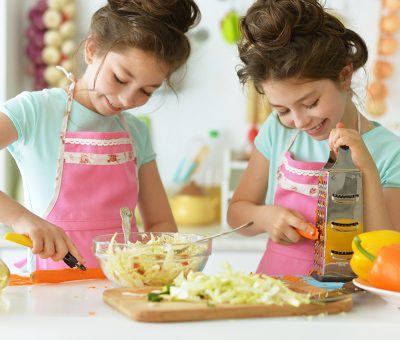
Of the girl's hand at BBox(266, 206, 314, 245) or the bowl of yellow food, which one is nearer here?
the bowl of yellow food

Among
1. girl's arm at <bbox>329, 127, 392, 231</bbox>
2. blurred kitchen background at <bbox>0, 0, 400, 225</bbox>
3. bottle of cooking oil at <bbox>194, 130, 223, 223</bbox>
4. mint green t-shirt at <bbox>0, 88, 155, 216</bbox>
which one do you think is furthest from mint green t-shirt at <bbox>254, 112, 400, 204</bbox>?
bottle of cooking oil at <bbox>194, 130, 223, 223</bbox>

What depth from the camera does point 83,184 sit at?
6.05ft

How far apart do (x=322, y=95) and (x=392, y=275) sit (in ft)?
1.77

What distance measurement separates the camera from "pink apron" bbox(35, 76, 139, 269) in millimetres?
1825

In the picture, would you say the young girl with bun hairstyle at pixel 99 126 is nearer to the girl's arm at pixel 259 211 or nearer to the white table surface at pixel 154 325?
the girl's arm at pixel 259 211

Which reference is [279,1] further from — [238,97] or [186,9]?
[238,97]

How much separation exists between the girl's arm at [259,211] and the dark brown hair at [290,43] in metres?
0.29

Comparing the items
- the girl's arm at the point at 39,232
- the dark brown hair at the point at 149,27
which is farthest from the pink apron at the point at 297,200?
the girl's arm at the point at 39,232

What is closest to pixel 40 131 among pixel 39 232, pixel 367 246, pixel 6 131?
pixel 6 131

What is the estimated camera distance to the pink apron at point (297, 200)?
6.01 feet

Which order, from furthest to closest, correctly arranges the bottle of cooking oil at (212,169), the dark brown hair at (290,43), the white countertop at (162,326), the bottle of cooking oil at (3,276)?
the bottle of cooking oil at (212,169), the dark brown hair at (290,43), the bottle of cooking oil at (3,276), the white countertop at (162,326)

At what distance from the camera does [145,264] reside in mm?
1297

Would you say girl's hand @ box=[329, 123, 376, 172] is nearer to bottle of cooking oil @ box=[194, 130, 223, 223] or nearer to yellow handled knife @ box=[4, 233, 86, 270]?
yellow handled knife @ box=[4, 233, 86, 270]

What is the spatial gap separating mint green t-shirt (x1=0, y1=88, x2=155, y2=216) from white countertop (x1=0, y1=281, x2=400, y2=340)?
2.05ft
